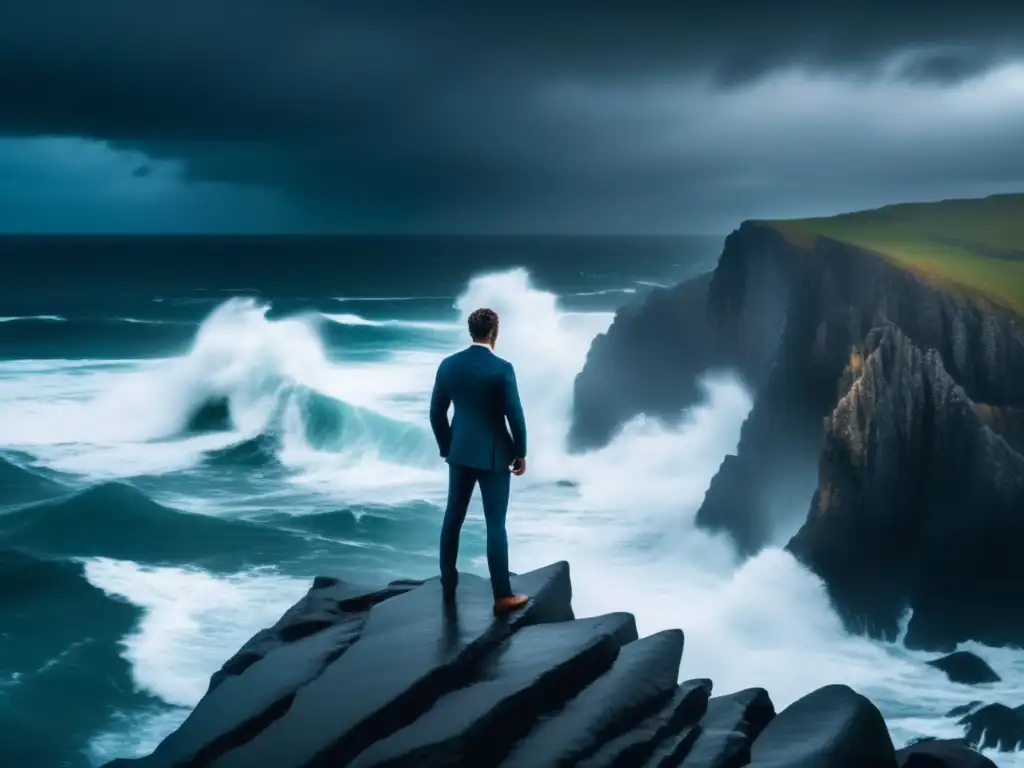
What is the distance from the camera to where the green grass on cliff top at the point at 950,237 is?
67.9ft

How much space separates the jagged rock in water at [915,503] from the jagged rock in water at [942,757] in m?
10.8

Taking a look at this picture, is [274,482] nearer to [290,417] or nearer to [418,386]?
[290,417]

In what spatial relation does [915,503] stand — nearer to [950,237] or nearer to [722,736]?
[950,237]

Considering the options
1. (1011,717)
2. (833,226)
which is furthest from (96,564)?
(833,226)

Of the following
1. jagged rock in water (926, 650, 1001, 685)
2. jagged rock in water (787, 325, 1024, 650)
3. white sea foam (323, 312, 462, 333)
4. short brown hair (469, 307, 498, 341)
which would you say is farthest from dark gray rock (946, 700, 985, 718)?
white sea foam (323, 312, 462, 333)

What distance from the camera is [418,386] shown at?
45312 millimetres

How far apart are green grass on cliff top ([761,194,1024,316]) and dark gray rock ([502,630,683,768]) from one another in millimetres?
15356

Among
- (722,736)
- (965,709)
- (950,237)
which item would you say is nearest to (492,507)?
(722,736)

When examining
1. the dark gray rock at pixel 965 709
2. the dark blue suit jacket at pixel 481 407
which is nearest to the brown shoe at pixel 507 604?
the dark blue suit jacket at pixel 481 407

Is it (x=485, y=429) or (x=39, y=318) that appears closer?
(x=485, y=429)

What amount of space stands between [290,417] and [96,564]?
52.9 ft

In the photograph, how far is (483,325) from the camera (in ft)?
23.9

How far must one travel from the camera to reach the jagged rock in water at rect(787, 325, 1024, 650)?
17281 mm

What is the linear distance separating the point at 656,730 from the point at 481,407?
2.44m
